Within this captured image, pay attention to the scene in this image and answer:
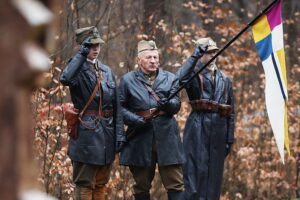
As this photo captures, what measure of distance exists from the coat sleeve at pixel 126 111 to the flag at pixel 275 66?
1.56m

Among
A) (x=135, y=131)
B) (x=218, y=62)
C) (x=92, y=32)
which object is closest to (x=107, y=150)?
(x=135, y=131)

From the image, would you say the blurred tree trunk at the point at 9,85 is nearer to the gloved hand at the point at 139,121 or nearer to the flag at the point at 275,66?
the flag at the point at 275,66

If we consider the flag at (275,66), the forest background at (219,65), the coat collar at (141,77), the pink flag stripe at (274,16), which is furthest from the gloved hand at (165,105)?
the forest background at (219,65)

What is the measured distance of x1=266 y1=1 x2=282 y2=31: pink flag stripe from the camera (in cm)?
805

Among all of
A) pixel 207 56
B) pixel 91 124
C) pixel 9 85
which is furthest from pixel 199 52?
pixel 9 85

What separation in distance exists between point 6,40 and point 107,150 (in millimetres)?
6484

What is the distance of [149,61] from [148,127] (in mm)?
814

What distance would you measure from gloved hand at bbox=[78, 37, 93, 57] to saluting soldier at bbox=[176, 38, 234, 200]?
5.70 feet

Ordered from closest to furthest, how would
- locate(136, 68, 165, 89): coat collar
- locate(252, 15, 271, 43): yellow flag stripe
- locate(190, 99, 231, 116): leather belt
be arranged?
locate(252, 15, 271, 43): yellow flag stripe → locate(136, 68, 165, 89): coat collar → locate(190, 99, 231, 116): leather belt

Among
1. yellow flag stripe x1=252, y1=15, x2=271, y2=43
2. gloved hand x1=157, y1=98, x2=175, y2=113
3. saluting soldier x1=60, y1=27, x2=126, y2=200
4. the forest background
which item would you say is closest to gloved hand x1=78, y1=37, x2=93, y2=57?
saluting soldier x1=60, y1=27, x2=126, y2=200

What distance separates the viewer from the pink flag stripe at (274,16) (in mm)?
8047

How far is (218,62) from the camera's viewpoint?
16.2 metres

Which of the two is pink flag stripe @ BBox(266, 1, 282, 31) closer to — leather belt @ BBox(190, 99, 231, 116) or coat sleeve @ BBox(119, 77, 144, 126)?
leather belt @ BBox(190, 99, 231, 116)

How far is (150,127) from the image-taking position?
8.64 metres
